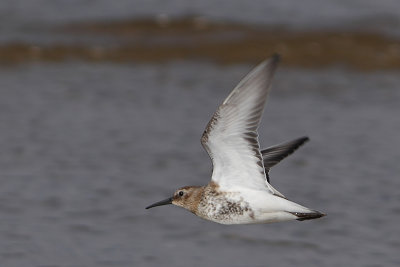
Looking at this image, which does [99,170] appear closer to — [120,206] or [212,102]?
[120,206]

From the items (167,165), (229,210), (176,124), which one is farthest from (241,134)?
(176,124)

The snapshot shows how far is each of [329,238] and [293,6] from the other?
24.4 feet

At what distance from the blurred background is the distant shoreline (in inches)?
1.2

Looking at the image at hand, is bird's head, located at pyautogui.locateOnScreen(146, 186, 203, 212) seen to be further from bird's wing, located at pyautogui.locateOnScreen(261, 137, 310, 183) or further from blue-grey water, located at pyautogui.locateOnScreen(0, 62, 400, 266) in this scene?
blue-grey water, located at pyautogui.locateOnScreen(0, 62, 400, 266)

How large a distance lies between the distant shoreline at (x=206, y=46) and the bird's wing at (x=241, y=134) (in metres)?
6.54

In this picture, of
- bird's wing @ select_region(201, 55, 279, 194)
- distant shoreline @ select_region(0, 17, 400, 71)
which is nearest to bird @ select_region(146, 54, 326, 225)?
bird's wing @ select_region(201, 55, 279, 194)

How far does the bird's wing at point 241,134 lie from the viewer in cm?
507

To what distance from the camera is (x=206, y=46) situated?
12359 millimetres

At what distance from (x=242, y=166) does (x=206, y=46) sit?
719cm

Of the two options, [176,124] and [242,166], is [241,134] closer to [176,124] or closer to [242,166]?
[242,166]

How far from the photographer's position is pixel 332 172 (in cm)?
816

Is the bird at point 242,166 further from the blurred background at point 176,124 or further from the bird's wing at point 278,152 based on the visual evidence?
the blurred background at point 176,124

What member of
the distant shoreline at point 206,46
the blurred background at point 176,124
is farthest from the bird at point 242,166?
the distant shoreline at point 206,46

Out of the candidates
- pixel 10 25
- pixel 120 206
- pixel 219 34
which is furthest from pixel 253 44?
pixel 120 206
